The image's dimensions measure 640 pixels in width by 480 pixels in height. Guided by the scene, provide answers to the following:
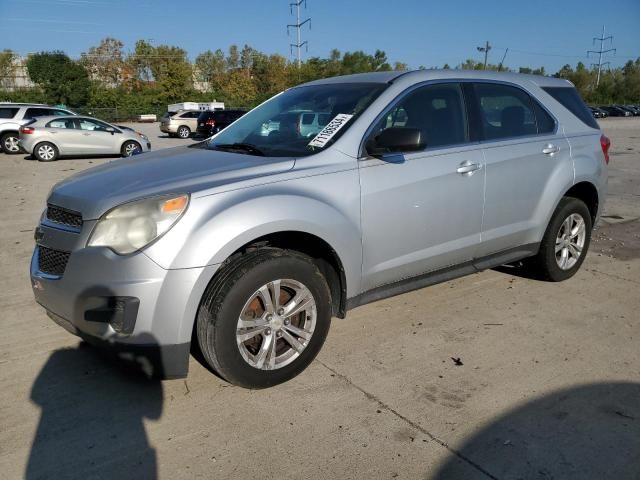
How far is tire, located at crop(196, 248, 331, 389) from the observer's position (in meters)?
2.78

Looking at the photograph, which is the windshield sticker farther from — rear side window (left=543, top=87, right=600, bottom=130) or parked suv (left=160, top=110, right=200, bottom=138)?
parked suv (left=160, top=110, right=200, bottom=138)

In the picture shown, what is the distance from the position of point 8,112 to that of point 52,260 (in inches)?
755

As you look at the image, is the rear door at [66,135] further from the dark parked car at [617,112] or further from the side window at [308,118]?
the dark parked car at [617,112]

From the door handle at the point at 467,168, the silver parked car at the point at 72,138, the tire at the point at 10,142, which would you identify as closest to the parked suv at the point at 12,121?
the tire at the point at 10,142

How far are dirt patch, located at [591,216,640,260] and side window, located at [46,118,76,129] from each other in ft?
51.6

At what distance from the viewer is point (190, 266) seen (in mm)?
2648

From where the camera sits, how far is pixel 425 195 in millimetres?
3564

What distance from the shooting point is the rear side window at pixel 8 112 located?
61.7ft

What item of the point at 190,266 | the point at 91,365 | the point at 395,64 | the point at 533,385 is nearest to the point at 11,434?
the point at 91,365

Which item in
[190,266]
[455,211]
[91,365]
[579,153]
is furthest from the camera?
[579,153]

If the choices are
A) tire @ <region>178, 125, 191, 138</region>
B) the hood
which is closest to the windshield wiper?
the hood

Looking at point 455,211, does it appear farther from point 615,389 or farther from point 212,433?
point 212,433

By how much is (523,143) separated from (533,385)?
202 centimetres

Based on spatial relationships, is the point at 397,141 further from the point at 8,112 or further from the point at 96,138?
the point at 8,112
